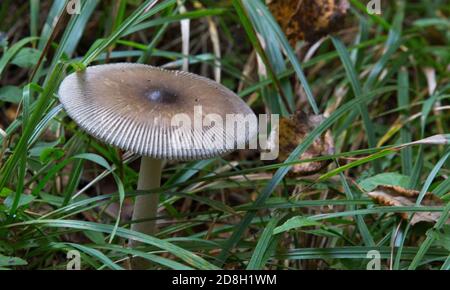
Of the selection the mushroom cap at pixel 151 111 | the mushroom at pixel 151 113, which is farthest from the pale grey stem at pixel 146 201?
the mushroom cap at pixel 151 111

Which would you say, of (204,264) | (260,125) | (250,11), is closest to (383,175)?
(260,125)

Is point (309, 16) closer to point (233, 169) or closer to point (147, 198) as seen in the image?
point (233, 169)

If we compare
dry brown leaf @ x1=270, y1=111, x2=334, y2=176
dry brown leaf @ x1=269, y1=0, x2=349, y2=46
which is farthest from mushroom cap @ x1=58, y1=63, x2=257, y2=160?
dry brown leaf @ x1=269, y1=0, x2=349, y2=46

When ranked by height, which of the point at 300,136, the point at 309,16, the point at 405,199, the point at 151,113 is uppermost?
the point at 309,16

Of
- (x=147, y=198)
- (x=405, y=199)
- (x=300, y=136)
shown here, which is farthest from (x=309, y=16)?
(x=147, y=198)

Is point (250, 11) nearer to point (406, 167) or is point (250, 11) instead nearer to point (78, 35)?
point (78, 35)

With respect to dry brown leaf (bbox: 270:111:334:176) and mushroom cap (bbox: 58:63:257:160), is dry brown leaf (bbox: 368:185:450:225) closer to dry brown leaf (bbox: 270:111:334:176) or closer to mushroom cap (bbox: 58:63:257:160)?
dry brown leaf (bbox: 270:111:334:176)
